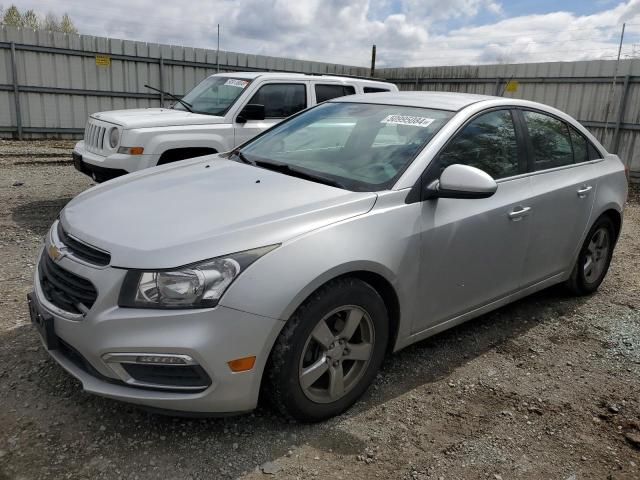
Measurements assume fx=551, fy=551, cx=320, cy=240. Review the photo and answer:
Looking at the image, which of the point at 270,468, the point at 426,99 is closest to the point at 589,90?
the point at 426,99

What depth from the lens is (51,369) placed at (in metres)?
3.20

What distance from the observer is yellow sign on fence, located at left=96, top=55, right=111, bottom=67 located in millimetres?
14081

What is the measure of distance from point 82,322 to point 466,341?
258 cm

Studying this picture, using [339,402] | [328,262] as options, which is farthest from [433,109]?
[339,402]

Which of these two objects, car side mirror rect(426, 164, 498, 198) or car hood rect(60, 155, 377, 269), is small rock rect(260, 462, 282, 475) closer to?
car hood rect(60, 155, 377, 269)

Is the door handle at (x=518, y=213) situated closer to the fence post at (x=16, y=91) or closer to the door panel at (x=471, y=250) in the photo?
the door panel at (x=471, y=250)

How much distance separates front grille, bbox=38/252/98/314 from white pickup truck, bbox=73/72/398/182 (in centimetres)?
356

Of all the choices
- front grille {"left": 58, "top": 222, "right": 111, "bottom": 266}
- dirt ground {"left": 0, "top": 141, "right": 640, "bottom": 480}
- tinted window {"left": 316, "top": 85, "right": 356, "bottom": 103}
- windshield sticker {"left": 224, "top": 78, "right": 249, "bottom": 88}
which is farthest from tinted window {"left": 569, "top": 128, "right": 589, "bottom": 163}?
windshield sticker {"left": 224, "top": 78, "right": 249, "bottom": 88}

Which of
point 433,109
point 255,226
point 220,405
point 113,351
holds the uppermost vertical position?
point 433,109

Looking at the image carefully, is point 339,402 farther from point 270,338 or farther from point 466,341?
point 466,341

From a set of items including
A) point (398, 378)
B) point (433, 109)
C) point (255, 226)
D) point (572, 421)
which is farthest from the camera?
point (433, 109)

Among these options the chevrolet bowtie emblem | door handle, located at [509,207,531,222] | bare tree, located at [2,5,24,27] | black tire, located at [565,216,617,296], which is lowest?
black tire, located at [565,216,617,296]

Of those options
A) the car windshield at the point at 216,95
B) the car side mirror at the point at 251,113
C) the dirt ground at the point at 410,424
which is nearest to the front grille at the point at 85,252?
the dirt ground at the point at 410,424

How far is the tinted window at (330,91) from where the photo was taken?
7555 mm
